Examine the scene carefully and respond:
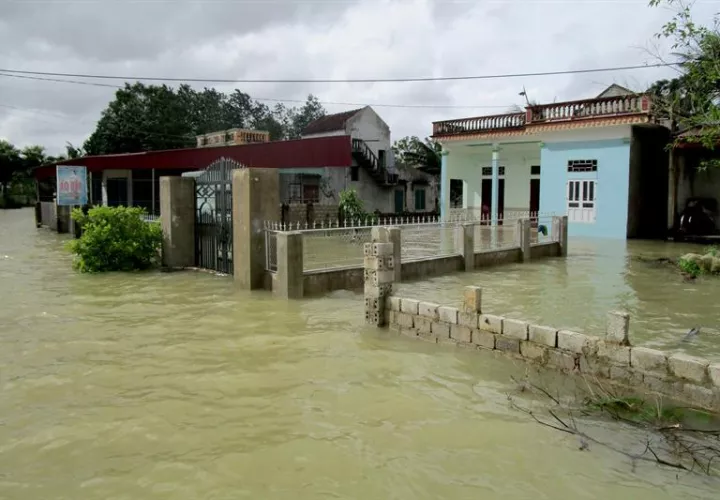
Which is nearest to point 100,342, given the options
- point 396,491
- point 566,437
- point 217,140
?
point 396,491

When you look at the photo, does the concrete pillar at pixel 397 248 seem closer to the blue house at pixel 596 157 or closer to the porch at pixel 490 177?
the blue house at pixel 596 157

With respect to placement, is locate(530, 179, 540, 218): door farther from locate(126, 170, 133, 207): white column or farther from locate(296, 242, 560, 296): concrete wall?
locate(126, 170, 133, 207): white column

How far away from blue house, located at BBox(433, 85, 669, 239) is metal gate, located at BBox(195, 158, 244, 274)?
11.3 meters

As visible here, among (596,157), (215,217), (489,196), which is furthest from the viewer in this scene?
(489,196)

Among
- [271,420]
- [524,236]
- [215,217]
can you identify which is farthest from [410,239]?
[271,420]

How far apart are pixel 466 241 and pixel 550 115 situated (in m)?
11.7

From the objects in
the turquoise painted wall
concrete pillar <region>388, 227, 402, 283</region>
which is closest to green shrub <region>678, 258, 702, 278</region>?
concrete pillar <region>388, 227, 402, 283</region>

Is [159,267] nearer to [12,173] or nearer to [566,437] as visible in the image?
[566,437]

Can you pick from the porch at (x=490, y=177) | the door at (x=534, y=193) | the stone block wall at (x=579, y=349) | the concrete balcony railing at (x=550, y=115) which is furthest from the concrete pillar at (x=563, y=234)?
the stone block wall at (x=579, y=349)

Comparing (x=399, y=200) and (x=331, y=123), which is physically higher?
(x=331, y=123)

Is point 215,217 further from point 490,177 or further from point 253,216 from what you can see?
point 490,177

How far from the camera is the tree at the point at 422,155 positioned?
38.1 metres

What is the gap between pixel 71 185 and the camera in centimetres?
2216

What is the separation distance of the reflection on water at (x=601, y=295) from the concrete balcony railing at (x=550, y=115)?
6.72 metres
